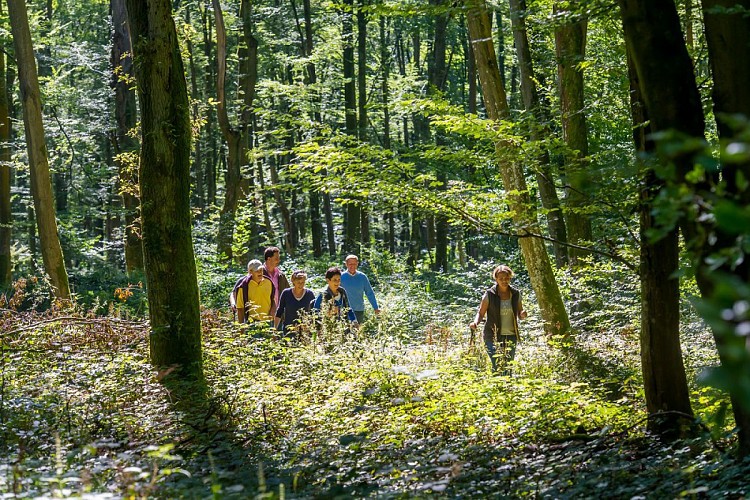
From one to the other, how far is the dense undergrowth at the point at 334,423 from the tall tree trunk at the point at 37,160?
4587 mm

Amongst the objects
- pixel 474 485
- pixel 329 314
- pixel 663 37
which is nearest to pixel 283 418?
pixel 474 485

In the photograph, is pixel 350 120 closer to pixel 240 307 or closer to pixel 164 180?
pixel 240 307


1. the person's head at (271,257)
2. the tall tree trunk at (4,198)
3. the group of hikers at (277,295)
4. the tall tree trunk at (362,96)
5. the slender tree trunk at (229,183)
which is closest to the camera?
the group of hikers at (277,295)

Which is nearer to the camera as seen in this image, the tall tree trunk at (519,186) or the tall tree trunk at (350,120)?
the tall tree trunk at (519,186)

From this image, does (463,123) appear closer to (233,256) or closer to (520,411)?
(520,411)

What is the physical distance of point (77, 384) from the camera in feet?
25.6

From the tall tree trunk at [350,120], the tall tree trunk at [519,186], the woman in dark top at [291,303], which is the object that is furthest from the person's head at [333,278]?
the tall tree trunk at [350,120]

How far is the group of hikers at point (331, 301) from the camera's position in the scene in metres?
10.7

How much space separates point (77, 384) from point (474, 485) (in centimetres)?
446

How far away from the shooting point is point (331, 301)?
33.8ft

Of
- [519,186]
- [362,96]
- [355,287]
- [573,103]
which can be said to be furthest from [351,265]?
[362,96]

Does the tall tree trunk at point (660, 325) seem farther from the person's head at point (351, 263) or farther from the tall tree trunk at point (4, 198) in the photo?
the tall tree trunk at point (4, 198)

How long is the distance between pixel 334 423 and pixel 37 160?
10964 mm

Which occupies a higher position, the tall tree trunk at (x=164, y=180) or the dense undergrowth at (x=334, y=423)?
the tall tree trunk at (x=164, y=180)
